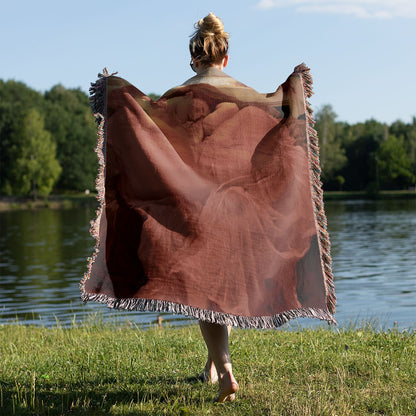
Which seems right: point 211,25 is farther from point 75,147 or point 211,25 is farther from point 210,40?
point 75,147

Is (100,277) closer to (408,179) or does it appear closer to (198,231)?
(198,231)

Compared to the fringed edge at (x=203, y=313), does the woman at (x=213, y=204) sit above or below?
above

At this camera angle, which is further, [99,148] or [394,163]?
[394,163]

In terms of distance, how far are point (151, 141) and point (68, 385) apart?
179 centimetres

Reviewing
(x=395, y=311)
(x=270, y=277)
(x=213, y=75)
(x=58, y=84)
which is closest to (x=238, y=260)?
(x=270, y=277)

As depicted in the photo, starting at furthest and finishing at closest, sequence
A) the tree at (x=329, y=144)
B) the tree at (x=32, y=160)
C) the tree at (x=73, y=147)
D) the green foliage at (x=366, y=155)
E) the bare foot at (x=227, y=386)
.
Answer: the green foliage at (x=366, y=155) → the tree at (x=329, y=144) → the tree at (x=73, y=147) → the tree at (x=32, y=160) → the bare foot at (x=227, y=386)

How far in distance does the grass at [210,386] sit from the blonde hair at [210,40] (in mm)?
2103

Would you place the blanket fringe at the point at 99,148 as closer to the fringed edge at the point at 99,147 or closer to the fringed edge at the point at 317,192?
the fringed edge at the point at 99,147

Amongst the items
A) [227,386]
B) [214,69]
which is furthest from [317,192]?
[227,386]

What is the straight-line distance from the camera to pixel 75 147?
68.0 meters

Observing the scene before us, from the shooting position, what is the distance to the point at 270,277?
3996 mm

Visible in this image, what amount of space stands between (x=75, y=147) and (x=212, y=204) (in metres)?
65.9

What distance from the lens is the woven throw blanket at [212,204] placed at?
3.92 m

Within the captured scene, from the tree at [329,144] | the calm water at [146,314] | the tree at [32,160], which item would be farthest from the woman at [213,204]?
the tree at [329,144]
